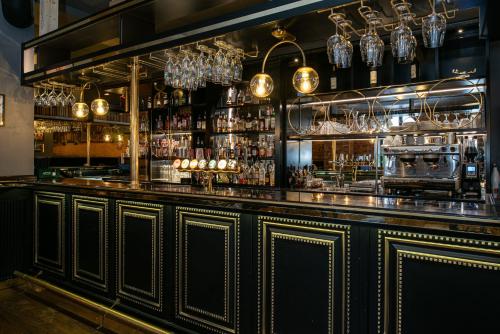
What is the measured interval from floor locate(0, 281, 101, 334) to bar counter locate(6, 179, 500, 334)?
10.7 inches

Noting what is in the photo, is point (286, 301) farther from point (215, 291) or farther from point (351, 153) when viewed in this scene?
point (351, 153)

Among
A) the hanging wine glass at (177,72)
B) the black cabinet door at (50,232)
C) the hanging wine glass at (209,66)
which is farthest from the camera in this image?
the black cabinet door at (50,232)

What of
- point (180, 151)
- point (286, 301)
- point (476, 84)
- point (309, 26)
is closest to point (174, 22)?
point (180, 151)

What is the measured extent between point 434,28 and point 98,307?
10.5 ft

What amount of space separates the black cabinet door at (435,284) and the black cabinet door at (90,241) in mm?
2314

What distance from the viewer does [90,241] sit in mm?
3330

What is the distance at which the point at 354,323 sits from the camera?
76.2 inches

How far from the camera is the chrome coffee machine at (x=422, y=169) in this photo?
4320 mm

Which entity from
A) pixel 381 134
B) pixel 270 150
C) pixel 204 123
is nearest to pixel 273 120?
pixel 270 150

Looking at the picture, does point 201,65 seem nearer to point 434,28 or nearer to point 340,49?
point 340,49

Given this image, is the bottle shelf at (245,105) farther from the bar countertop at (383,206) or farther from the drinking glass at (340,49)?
the bar countertop at (383,206)

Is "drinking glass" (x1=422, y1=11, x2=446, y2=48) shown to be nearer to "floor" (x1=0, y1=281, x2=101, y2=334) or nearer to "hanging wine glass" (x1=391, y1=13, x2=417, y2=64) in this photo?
"hanging wine glass" (x1=391, y1=13, x2=417, y2=64)

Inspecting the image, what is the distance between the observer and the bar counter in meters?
1.69

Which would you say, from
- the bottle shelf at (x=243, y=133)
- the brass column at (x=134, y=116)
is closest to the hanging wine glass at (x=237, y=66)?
the brass column at (x=134, y=116)
